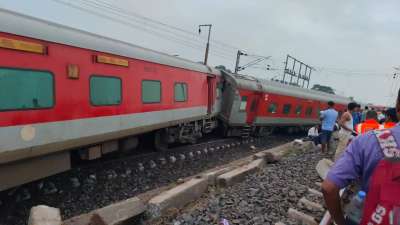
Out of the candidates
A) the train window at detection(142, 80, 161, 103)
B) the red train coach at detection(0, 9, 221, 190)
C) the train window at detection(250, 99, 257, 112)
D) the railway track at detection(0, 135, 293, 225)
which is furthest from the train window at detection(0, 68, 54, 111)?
the train window at detection(250, 99, 257, 112)

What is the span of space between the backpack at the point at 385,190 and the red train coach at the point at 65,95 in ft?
17.1

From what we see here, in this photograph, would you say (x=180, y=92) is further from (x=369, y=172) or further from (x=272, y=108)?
(x=369, y=172)

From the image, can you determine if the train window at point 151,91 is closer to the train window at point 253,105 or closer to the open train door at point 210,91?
the open train door at point 210,91

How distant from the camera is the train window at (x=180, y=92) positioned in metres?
11.6

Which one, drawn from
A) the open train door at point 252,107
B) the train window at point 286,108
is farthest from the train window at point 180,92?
the train window at point 286,108

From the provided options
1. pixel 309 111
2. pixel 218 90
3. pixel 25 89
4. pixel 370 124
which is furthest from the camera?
pixel 309 111

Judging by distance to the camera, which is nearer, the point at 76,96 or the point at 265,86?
the point at 76,96

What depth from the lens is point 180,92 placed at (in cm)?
1188

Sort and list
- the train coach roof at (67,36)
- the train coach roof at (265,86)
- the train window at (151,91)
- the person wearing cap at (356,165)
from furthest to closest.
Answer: the train coach roof at (265,86)
the train window at (151,91)
the train coach roof at (67,36)
the person wearing cap at (356,165)

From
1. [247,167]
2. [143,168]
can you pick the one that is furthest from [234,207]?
[143,168]

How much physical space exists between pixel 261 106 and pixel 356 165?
1663 cm

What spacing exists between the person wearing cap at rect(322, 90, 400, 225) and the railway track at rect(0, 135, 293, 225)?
17.5 ft

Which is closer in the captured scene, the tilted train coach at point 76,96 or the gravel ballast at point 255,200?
the gravel ballast at point 255,200

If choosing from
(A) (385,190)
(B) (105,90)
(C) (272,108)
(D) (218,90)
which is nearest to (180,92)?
(B) (105,90)
